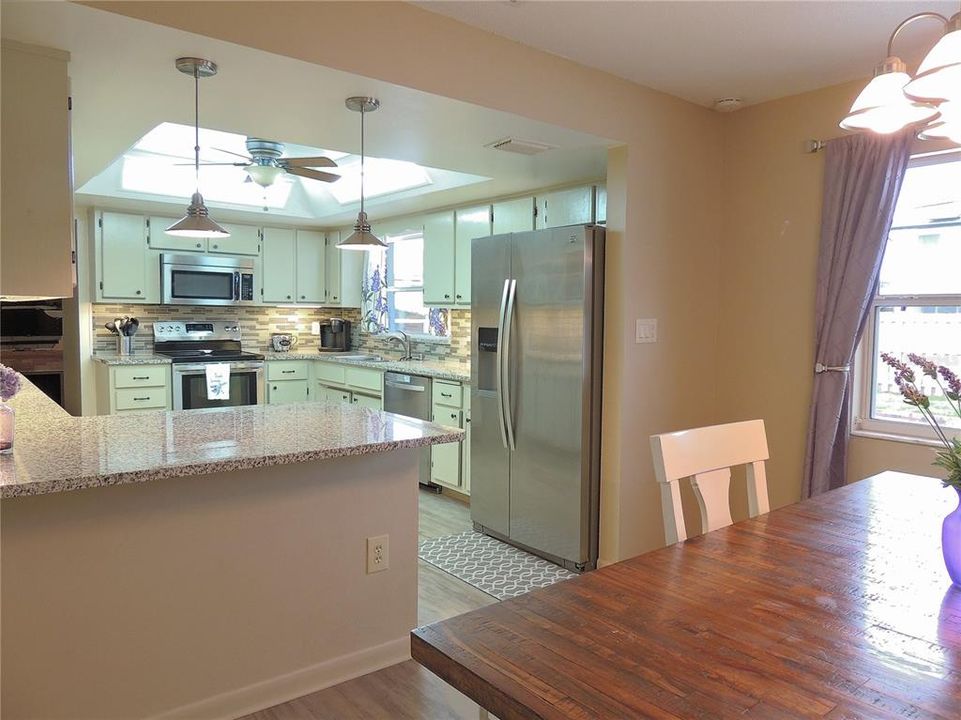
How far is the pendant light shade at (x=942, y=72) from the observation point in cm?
116

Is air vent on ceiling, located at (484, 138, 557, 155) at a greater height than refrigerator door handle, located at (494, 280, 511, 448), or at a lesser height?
greater

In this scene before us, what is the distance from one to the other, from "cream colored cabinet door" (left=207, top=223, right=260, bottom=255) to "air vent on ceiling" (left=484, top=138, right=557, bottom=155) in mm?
3523

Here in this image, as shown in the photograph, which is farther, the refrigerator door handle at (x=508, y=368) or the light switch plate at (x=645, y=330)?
the refrigerator door handle at (x=508, y=368)

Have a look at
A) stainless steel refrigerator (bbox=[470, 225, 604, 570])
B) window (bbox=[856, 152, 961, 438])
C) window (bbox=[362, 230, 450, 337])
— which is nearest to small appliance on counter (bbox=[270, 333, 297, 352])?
window (bbox=[362, 230, 450, 337])

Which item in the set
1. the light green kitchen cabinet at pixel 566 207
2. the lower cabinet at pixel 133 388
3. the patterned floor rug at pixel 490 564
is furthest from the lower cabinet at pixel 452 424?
the lower cabinet at pixel 133 388

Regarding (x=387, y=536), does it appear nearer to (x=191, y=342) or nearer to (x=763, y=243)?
(x=763, y=243)

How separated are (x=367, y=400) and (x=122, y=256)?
2276 mm

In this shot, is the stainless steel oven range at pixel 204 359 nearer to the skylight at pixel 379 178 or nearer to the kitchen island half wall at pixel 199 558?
the skylight at pixel 379 178

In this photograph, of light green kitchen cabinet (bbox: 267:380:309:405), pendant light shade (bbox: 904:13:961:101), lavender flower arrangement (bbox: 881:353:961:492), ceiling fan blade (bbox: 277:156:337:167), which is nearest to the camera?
pendant light shade (bbox: 904:13:961:101)

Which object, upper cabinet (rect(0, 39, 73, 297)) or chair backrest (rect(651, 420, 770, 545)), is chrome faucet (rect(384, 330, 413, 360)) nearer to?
upper cabinet (rect(0, 39, 73, 297))

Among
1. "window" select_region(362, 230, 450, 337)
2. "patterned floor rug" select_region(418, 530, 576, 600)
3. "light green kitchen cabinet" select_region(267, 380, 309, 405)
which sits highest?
"window" select_region(362, 230, 450, 337)

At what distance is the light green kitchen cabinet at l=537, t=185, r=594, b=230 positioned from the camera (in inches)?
148

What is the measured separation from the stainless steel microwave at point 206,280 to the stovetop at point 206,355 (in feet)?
1.40

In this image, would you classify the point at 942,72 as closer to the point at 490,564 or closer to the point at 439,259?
the point at 490,564
